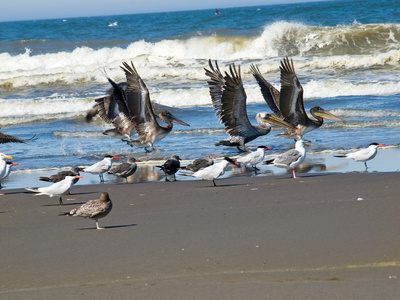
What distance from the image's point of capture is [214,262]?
5.16m

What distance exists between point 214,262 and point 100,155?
7908mm

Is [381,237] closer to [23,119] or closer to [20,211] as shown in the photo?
[20,211]

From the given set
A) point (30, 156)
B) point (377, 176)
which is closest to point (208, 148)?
point (30, 156)

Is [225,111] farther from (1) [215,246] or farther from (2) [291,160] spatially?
(1) [215,246]

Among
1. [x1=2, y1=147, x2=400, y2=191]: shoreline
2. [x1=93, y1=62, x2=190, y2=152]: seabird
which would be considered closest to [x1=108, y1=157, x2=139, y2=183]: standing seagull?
[x1=2, y1=147, x2=400, y2=191]: shoreline

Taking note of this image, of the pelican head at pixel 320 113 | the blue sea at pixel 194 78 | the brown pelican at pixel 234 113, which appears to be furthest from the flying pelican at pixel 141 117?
the pelican head at pixel 320 113

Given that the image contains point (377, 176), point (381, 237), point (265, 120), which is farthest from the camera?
point (265, 120)

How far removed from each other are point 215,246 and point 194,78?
73.7ft

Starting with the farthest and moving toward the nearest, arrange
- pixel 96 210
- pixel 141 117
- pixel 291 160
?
pixel 141 117 → pixel 291 160 → pixel 96 210

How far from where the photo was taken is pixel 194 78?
2767 centimetres

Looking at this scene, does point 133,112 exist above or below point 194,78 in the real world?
above

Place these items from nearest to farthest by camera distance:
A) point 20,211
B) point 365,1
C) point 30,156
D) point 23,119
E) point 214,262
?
point 214,262, point 20,211, point 30,156, point 23,119, point 365,1

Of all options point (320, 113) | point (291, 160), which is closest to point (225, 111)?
point (320, 113)

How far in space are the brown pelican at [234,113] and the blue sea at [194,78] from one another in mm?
487
